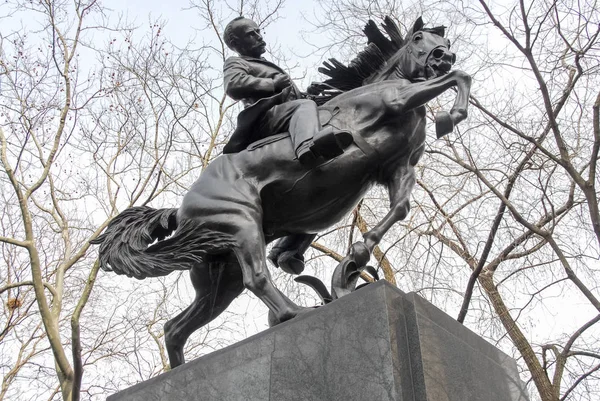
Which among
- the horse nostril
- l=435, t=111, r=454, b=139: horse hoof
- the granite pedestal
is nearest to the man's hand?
the horse nostril

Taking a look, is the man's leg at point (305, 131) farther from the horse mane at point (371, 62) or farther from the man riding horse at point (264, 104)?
the horse mane at point (371, 62)

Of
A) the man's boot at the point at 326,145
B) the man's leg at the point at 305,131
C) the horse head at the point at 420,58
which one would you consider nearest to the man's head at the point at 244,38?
the man's leg at the point at 305,131

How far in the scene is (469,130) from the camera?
1078 cm

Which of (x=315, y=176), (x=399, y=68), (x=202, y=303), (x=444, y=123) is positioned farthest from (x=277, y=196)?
(x=399, y=68)

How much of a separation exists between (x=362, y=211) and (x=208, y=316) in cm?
848

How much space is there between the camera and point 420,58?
4.62 meters

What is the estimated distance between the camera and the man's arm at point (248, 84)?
15.3 feet

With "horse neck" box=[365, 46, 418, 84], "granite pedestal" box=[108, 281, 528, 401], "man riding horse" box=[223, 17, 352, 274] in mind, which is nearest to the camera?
"granite pedestal" box=[108, 281, 528, 401]

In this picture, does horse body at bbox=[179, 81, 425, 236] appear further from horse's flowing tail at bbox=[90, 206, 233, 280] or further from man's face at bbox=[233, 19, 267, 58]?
man's face at bbox=[233, 19, 267, 58]

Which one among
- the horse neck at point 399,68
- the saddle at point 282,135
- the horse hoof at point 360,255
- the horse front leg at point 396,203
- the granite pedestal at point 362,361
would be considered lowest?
the granite pedestal at point 362,361

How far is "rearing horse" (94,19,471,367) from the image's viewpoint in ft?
13.9

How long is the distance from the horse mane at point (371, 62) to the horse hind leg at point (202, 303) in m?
1.49

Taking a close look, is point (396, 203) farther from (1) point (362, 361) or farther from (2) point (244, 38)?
(2) point (244, 38)

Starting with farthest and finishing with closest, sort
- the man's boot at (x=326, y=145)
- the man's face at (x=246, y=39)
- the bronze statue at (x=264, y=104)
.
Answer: the man's face at (x=246, y=39), the bronze statue at (x=264, y=104), the man's boot at (x=326, y=145)
